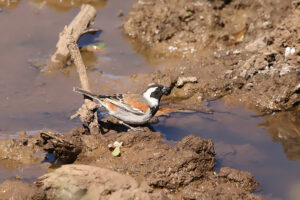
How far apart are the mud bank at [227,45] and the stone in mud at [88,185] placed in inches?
158

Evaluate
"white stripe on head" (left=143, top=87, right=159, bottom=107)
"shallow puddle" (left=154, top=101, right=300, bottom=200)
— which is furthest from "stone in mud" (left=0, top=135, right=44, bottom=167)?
"shallow puddle" (left=154, top=101, right=300, bottom=200)

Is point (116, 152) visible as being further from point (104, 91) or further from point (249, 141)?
point (104, 91)

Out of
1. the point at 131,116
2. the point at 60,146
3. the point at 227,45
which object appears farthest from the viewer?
the point at 227,45

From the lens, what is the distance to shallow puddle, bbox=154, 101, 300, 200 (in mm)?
7566

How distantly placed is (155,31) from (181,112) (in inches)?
143

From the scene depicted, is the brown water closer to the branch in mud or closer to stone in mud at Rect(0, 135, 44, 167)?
stone in mud at Rect(0, 135, 44, 167)

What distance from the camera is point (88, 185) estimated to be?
6516 millimetres

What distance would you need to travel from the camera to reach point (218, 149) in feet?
27.5

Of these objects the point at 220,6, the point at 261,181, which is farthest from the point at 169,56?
the point at 261,181

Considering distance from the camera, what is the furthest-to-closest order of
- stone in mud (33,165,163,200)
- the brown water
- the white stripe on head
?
the white stripe on head
the brown water
stone in mud (33,165,163,200)

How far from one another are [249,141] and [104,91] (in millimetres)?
3530

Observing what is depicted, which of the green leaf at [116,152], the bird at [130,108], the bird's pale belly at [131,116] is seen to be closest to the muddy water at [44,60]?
the bird at [130,108]

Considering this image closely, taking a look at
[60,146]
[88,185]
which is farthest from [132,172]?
[60,146]

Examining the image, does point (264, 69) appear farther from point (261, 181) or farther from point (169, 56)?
point (261, 181)
